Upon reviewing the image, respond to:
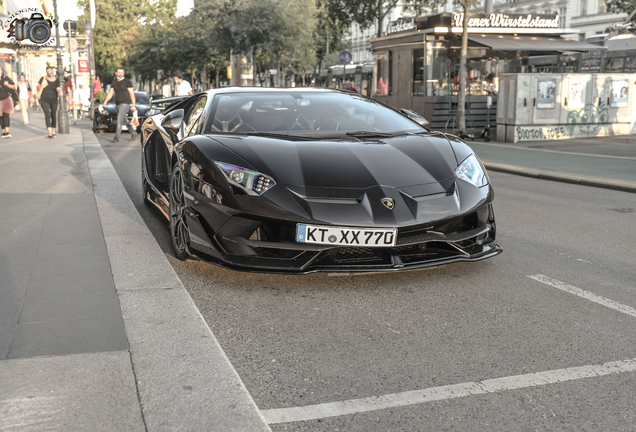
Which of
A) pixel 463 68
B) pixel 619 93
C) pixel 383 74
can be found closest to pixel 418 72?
pixel 383 74

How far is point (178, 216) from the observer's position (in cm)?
496

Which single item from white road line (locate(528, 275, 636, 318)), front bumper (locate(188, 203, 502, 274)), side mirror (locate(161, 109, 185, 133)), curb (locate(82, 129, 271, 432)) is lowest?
white road line (locate(528, 275, 636, 318))

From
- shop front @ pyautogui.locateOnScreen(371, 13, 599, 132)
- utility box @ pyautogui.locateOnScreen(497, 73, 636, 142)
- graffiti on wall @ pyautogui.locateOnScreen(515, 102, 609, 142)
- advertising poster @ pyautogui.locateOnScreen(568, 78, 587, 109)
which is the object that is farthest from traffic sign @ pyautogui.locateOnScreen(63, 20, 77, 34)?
advertising poster @ pyautogui.locateOnScreen(568, 78, 587, 109)

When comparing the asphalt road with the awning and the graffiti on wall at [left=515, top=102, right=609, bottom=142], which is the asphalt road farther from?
the awning

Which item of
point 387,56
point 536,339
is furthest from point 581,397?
point 387,56

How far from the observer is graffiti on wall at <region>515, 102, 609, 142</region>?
17609 mm

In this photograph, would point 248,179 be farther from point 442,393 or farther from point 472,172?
point 442,393

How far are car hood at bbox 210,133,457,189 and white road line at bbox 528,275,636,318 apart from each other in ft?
3.16

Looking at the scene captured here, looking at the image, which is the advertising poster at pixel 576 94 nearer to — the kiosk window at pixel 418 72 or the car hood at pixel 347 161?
the kiosk window at pixel 418 72

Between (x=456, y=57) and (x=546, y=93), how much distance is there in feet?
17.8

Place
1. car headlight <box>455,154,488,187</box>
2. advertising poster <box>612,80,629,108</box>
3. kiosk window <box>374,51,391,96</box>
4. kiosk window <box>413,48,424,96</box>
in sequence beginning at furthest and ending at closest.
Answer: kiosk window <box>374,51,391,96</box> < kiosk window <box>413,48,424,96</box> < advertising poster <box>612,80,629,108</box> < car headlight <box>455,154,488,187</box>

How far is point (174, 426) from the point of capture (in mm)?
2434

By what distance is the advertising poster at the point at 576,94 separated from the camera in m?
17.7

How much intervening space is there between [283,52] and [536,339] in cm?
4306
